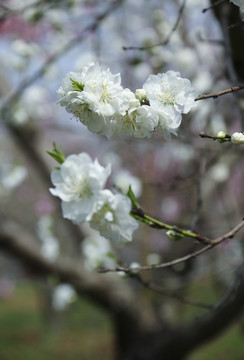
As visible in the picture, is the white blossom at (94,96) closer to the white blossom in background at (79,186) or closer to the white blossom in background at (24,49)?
the white blossom in background at (79,186)

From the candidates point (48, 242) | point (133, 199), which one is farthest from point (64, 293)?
point (133, 199)

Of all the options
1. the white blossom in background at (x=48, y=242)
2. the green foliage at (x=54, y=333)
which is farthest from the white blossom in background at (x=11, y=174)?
the green foliage at (x=54, y=333)

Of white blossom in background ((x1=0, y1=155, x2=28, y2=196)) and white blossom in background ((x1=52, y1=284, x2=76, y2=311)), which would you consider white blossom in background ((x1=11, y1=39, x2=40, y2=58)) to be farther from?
white blossom in background ((x1=52, y1=284, x2=76, y2=311))

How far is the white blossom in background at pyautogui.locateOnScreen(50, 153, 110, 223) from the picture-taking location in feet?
2.56

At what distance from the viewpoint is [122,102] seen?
80 cm

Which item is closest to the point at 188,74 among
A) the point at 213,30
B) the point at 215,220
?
the point at 213,30

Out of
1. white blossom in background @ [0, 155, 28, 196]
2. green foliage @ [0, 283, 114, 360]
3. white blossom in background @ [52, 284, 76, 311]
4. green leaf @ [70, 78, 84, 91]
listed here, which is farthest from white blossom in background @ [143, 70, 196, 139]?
green foliage @ [0, 283, 114, 360]

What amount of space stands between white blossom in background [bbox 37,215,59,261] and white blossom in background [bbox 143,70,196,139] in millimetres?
2457

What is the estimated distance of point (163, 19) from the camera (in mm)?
3461

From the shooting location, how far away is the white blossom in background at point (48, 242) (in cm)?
322

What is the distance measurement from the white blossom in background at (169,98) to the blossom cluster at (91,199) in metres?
0.16

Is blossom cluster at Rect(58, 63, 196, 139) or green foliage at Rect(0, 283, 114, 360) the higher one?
blossom cluster at Rect(58, 63, 196, 139)

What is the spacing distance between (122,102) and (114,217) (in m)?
0.23

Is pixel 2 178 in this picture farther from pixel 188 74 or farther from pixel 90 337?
pixel 90 337
